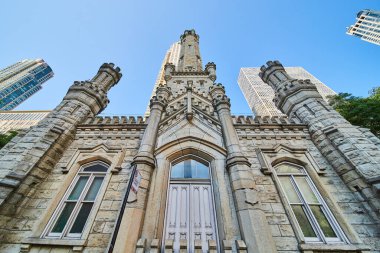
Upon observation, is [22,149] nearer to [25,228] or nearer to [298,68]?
[25,228]

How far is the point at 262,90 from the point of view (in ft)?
211

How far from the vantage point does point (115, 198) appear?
5.88 meters

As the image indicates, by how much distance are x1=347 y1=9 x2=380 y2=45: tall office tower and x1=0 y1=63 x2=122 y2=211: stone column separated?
113 metres

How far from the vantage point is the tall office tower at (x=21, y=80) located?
243ft

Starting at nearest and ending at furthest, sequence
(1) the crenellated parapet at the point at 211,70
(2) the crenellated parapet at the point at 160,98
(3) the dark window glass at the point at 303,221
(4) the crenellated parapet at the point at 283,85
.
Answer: (3) the dark window glass at the point at 303,221, (2) the crenellated parapet at the point at 160,98, (4) the crenellated parapet at the point at 283,85, (1) the crenellated parapet at the point at 211,70

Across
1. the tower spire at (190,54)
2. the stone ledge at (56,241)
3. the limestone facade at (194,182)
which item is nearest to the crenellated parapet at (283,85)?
the limestone facade at (194,182)

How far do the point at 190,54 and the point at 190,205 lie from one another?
17.6m

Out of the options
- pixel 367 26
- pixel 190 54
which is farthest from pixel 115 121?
pixel 367 26

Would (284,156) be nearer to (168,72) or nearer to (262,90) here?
(168,72)

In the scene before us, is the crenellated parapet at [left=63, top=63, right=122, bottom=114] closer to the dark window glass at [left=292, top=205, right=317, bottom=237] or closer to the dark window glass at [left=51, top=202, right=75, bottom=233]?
the dark window glass at [left=51, top=202, right=75, bottom=233]

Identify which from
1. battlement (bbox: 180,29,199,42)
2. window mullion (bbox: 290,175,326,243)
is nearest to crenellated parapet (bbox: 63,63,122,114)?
window mullion (bbox: 290,175,326,243)

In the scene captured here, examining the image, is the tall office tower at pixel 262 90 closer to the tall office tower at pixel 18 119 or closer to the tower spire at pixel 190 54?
the tower spire at pixel 190 54

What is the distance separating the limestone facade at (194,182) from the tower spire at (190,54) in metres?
9.06

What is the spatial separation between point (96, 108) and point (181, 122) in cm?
488
